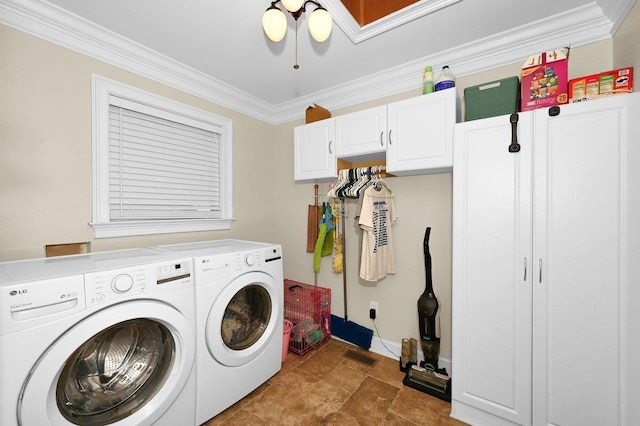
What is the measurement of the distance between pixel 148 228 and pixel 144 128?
30.8 inches

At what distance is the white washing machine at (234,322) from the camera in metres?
1.54

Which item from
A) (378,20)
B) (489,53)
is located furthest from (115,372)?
(489,53)

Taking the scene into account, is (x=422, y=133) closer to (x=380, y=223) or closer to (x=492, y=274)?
(x=380, y=223)

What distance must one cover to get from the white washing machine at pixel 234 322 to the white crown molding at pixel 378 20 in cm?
158

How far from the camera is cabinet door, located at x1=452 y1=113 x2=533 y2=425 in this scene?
1441 millimetres

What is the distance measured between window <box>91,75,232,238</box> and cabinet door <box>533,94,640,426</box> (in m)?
2.45

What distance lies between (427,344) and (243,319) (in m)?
1.41

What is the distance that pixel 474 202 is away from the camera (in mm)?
1574

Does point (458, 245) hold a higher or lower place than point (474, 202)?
lower

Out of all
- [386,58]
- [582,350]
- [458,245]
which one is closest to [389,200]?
[458,245]

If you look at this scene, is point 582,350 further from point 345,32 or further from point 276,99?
point 276,99

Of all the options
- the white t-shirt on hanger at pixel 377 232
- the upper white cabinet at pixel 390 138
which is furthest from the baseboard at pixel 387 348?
the upper white cabinet at pixel 390 138

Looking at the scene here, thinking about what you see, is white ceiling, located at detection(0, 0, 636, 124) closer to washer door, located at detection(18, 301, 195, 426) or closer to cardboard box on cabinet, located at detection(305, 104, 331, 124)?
cardboard box on cabinet, located at detection(305, 104, 331, 124)

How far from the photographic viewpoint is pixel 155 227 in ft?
6.74
